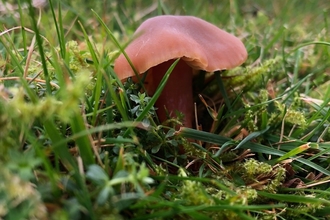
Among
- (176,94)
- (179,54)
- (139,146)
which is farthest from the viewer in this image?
(176,94)

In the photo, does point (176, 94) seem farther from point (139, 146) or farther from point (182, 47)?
point (139, 146)

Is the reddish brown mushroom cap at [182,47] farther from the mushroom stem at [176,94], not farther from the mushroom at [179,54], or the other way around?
the mushroom stem at [176,94]

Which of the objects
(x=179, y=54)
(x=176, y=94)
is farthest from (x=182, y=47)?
(x=176, y=94)

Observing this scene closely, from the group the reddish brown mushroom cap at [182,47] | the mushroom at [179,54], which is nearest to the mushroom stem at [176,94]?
the mushroom at [179,54]

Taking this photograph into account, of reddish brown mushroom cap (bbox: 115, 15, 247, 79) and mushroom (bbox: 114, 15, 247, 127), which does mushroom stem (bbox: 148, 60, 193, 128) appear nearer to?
mushroom (bbox: 114, 15, 247, 127)

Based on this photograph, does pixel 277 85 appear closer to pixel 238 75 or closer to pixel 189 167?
pixel 238 75

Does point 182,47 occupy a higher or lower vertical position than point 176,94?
higher

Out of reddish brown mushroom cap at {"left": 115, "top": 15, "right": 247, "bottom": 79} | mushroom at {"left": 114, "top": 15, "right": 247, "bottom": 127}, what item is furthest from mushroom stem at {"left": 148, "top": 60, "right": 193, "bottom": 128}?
reddish brown mushroom cap at {"left": 115, "top": 15, "right": 247, "bottom": 79}
